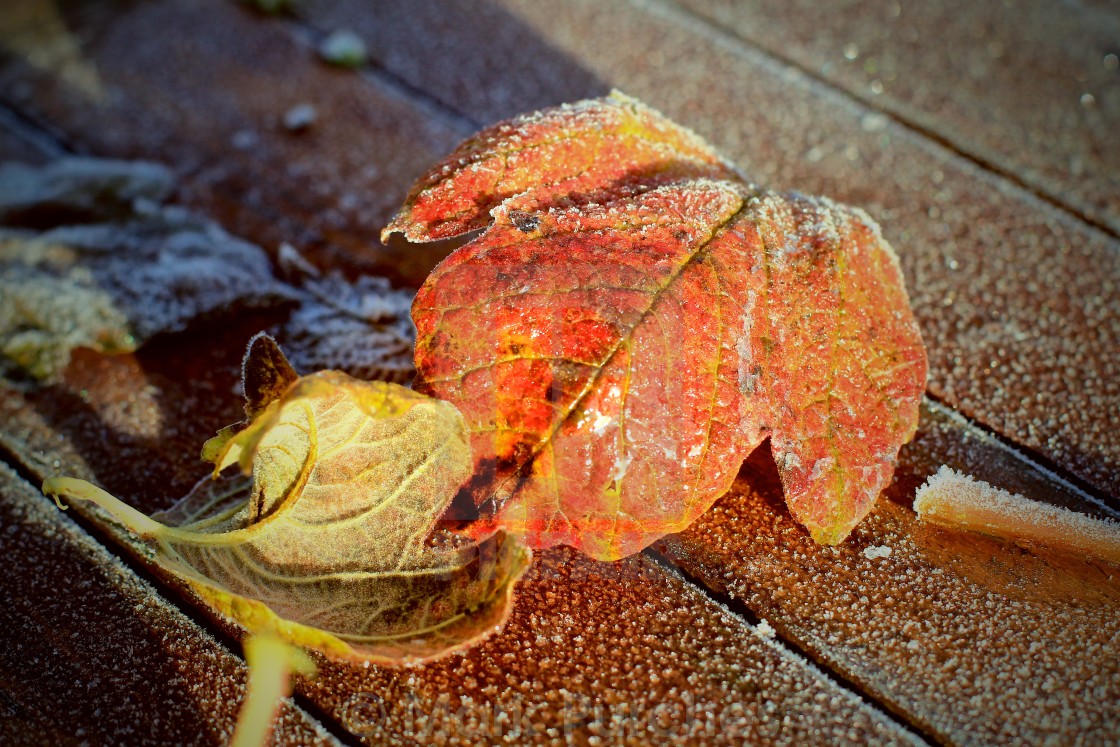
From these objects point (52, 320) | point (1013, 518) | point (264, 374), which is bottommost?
point (52, 320)

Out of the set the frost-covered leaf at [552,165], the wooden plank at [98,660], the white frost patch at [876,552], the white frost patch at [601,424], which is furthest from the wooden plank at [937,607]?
the wooden plank at [98,660]

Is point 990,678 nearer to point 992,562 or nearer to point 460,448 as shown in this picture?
point 992,562

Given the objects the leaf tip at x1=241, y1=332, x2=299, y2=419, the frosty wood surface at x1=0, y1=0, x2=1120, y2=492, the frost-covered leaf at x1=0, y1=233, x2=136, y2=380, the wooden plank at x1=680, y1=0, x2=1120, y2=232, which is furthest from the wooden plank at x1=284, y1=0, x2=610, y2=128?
the leaf tip at x1=241, y1=332, x2=299, y2=419

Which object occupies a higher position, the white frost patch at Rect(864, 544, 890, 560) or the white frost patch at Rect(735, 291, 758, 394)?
the white frost patch at Rect(735, 291, 758, 394)

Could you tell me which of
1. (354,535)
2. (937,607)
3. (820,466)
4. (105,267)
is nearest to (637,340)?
(820,466)

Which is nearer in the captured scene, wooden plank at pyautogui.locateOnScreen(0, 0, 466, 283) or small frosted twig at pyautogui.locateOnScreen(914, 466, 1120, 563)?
small frosted twig at pyautogui.locateOnScreen(914, 466, 1120, 563)

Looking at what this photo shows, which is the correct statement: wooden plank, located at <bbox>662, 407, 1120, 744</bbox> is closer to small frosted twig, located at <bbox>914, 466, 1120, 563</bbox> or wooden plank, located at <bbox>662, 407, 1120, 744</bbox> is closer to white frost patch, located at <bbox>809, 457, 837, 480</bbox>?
small frosted twig, located at <bbox>914, 466, 1120, 563</bbox>

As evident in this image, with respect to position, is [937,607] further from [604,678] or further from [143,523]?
[143,523]
